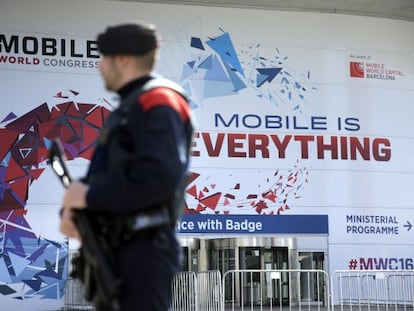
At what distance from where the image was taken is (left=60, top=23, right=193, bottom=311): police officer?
2.38 m

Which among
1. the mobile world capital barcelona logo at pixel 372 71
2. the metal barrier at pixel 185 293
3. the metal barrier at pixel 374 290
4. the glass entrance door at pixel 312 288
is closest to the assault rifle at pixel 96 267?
the metal barrier at pixel 185 293

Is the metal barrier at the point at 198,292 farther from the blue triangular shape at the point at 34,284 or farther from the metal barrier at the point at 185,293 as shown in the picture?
the blue triangular shape at the point at 34,284

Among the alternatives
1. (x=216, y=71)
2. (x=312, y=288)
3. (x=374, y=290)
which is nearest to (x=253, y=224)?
(x=374, y=290)

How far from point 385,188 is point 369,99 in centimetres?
246

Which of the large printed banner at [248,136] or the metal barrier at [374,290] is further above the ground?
the large printed banner at [248,136]

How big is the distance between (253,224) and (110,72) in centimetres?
1586

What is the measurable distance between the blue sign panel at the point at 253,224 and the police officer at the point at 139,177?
15.4 metres

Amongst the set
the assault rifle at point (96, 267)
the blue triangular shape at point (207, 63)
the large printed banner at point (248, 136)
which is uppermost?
the blue triangular shape at point (207, 63)

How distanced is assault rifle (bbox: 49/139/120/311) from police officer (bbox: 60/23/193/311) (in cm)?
3

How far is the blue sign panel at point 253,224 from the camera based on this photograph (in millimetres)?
18016

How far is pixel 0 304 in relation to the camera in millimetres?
16609

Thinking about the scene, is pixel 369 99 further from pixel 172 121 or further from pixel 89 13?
pixel 172 121

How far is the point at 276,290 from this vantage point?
1402 centimetres

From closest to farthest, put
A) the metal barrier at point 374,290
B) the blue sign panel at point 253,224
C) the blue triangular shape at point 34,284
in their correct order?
the metal barrier at point 374,290 → the blue triangular shape at point 34,284 → the blue sign panel at point 253,224
